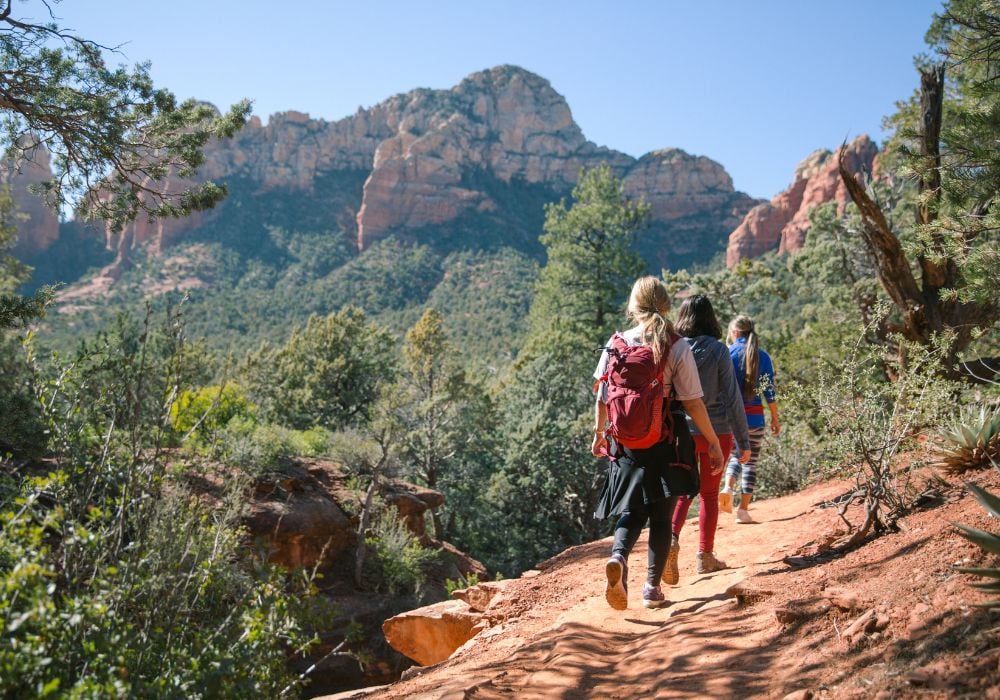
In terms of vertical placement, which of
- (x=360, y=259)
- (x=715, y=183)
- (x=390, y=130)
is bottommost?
(x=360, y=259)

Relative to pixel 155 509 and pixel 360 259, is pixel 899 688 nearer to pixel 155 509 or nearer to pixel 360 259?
pixel 155 509

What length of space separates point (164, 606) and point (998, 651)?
2.76 meters

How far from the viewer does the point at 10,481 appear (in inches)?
112

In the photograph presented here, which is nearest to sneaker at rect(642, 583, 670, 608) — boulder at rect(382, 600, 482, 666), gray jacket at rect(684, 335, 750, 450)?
gray jacket at rect(684, 335, 750, 450)

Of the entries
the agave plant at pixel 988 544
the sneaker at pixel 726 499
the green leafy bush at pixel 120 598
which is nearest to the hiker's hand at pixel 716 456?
the agave plant at pixel 988 544

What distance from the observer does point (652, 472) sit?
3.53 m

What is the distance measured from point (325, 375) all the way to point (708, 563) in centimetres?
2176

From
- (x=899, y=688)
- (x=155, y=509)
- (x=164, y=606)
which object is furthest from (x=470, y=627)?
(x=899, y=688)

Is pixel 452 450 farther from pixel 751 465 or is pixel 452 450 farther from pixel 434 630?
pixel 751 465

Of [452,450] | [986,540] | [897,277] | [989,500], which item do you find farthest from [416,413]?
[986,540]

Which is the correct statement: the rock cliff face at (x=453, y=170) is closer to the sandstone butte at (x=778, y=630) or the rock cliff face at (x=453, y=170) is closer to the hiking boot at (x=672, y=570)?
the hiking boot at (x=672, y=570)

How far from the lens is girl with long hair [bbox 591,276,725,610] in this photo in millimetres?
3516

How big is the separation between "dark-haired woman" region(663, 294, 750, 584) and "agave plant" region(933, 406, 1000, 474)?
4.08ft

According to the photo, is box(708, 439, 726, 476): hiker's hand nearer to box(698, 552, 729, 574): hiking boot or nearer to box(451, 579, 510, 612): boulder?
box(698, 552, 729, 574): hiking boot
